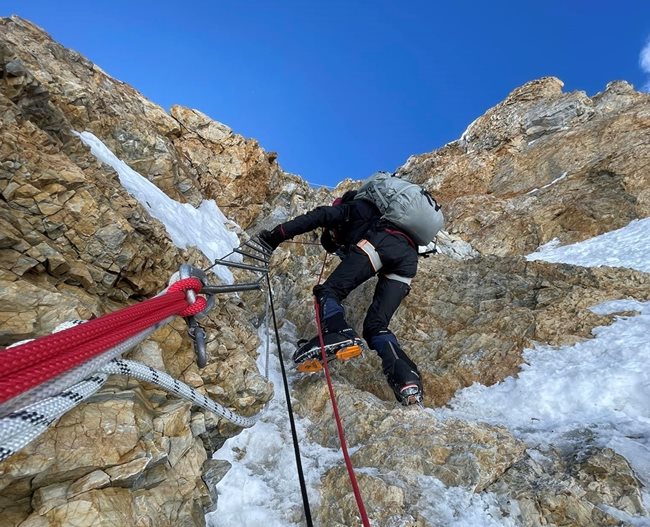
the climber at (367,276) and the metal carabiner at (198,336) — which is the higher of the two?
the climber at (367,276)

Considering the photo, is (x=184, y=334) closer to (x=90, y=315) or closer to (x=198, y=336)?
(x=198, y=336)

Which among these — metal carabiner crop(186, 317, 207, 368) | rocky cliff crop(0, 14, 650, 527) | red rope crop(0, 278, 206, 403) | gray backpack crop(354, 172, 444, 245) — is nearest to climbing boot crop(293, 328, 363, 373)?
rocky cliff crop(0, 14, 650, 527)

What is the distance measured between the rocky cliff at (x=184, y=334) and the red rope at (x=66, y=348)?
88 cm

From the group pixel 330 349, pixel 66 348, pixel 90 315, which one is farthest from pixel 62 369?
pixel 330 349

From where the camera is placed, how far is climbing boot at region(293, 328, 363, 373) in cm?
497

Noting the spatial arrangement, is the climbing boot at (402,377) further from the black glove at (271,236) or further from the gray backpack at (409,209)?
the black glove at (271,236)

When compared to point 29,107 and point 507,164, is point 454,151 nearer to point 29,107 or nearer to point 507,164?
point 507,164

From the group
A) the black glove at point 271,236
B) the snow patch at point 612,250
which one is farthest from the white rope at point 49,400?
the snow patch at point 612,250

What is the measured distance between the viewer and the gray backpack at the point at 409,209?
594 cm

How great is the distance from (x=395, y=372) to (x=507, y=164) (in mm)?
22232

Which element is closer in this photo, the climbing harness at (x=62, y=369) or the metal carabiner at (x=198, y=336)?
the climbing harness at (x=62, y=369)

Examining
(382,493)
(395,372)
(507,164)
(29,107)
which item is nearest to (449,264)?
(395,372)

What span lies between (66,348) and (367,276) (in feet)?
14.9

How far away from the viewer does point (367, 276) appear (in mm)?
5875
